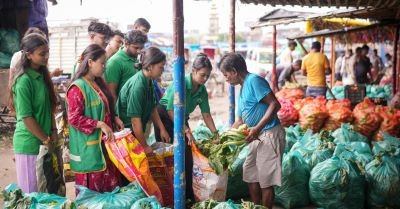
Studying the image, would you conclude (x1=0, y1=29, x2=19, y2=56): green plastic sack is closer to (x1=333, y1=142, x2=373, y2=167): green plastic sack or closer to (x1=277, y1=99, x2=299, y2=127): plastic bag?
(x1=277, y1=99, x2=299, y2=127): plastic bag

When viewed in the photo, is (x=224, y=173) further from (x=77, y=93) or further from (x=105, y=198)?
(x=77, y=93)

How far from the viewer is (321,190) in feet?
16.4

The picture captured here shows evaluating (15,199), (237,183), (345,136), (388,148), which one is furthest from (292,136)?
(15,199)

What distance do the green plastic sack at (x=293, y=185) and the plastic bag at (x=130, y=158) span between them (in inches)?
72.2

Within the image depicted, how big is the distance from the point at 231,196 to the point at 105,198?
6.47ft

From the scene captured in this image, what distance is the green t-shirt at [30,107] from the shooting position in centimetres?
369

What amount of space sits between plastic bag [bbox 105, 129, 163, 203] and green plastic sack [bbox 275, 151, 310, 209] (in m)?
1.83

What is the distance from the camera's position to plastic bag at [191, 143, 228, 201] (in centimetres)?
416

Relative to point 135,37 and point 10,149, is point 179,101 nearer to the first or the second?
point 135,37

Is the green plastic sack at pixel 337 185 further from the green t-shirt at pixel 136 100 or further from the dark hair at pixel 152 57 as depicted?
the dark hair at pixel 152 57

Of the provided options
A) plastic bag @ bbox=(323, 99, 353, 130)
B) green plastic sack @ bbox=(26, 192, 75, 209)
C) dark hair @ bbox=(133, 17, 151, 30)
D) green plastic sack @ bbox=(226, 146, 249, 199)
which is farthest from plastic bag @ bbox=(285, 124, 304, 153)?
green plastic sack @ bbox=(26, 192, 75, 209)

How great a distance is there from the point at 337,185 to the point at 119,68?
247 centimetres

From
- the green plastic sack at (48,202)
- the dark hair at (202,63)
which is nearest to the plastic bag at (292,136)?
the dark hair at (202,63)

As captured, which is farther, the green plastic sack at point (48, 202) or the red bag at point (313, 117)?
the red bag at point (313, 117)
